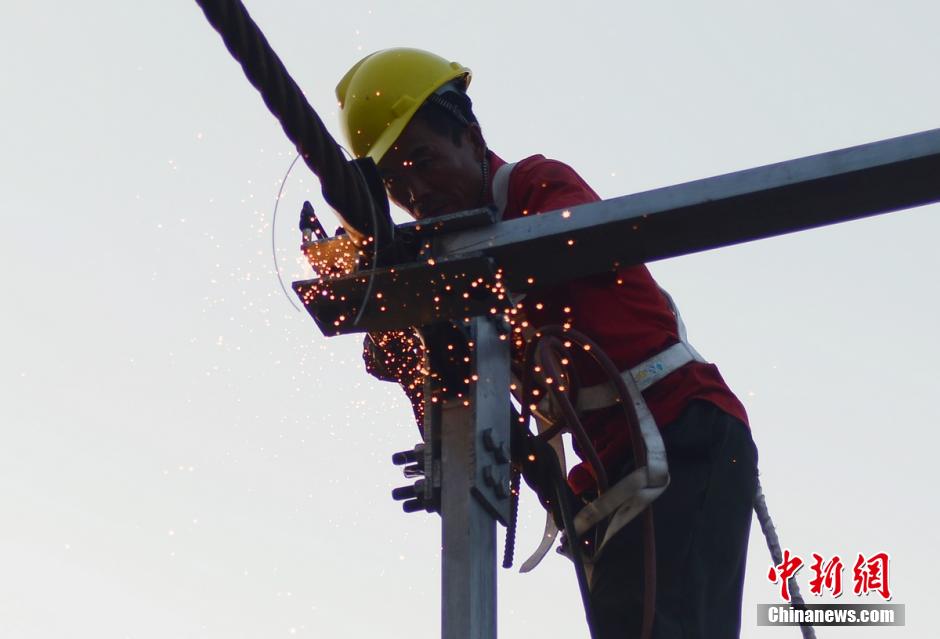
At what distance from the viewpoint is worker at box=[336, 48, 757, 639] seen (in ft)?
12.4

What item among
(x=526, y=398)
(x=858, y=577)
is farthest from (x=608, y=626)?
(x=858, y=577)

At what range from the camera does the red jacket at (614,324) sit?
3971mm

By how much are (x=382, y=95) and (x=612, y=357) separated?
1072 mm

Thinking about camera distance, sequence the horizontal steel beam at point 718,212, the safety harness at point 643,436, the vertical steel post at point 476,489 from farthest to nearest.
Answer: the safety harness at point 643,436
the horizontal steel beam at point 718,212
the vertical steel post at point 476,489

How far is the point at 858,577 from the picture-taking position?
22.1ft

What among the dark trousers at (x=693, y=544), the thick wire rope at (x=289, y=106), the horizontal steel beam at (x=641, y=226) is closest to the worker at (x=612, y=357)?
the dark trousers at (x=693, y=544)

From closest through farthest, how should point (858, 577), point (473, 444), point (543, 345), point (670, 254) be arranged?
point (473, 444) → point (670, 254) → point (543, 345) → point (858, 577)

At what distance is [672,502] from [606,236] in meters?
0.80

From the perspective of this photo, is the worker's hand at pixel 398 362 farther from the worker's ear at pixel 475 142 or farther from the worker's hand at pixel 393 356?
the worker's ear at pixel 475 142

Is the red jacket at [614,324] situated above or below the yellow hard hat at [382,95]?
below

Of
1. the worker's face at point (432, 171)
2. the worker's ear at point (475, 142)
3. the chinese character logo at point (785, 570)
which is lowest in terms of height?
the chinese character logo at point (785, 570)

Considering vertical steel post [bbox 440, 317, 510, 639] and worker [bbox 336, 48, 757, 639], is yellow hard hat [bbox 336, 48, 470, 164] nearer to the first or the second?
worker [bbox 336, 48, 757, 639]

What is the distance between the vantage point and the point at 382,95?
14.3ft

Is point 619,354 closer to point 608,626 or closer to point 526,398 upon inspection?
point 526,398
